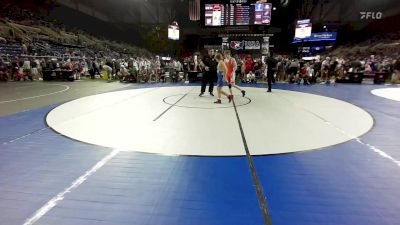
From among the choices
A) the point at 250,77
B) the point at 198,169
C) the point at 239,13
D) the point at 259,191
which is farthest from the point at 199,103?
the point at 239,13

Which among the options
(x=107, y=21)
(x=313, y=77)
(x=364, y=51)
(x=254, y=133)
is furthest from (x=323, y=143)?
(x=107, y=21)

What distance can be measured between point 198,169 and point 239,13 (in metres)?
16.5

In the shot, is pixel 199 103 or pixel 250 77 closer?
pixel 199 103

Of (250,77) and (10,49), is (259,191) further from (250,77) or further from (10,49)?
(10,49)

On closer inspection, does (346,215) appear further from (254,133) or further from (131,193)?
(254,133)

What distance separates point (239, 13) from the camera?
1841 cm

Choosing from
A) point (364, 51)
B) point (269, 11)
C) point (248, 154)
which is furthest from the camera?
point (364, 51)

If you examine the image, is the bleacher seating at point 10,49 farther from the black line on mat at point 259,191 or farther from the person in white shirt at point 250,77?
the black line on mat at point 259,191

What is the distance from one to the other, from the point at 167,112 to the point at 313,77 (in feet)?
39.4

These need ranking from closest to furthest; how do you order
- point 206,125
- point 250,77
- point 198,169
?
point 198,169 < point 206,125 < point 250,77

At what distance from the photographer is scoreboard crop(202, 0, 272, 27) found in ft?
59.9

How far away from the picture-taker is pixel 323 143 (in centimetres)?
479

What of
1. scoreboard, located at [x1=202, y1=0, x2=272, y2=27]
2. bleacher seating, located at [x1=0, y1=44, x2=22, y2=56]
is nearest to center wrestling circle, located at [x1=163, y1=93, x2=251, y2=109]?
scoreboard, located at [x1=202, y1=0, x2=272, y2=27]

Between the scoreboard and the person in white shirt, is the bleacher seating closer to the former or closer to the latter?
the scoreboard
